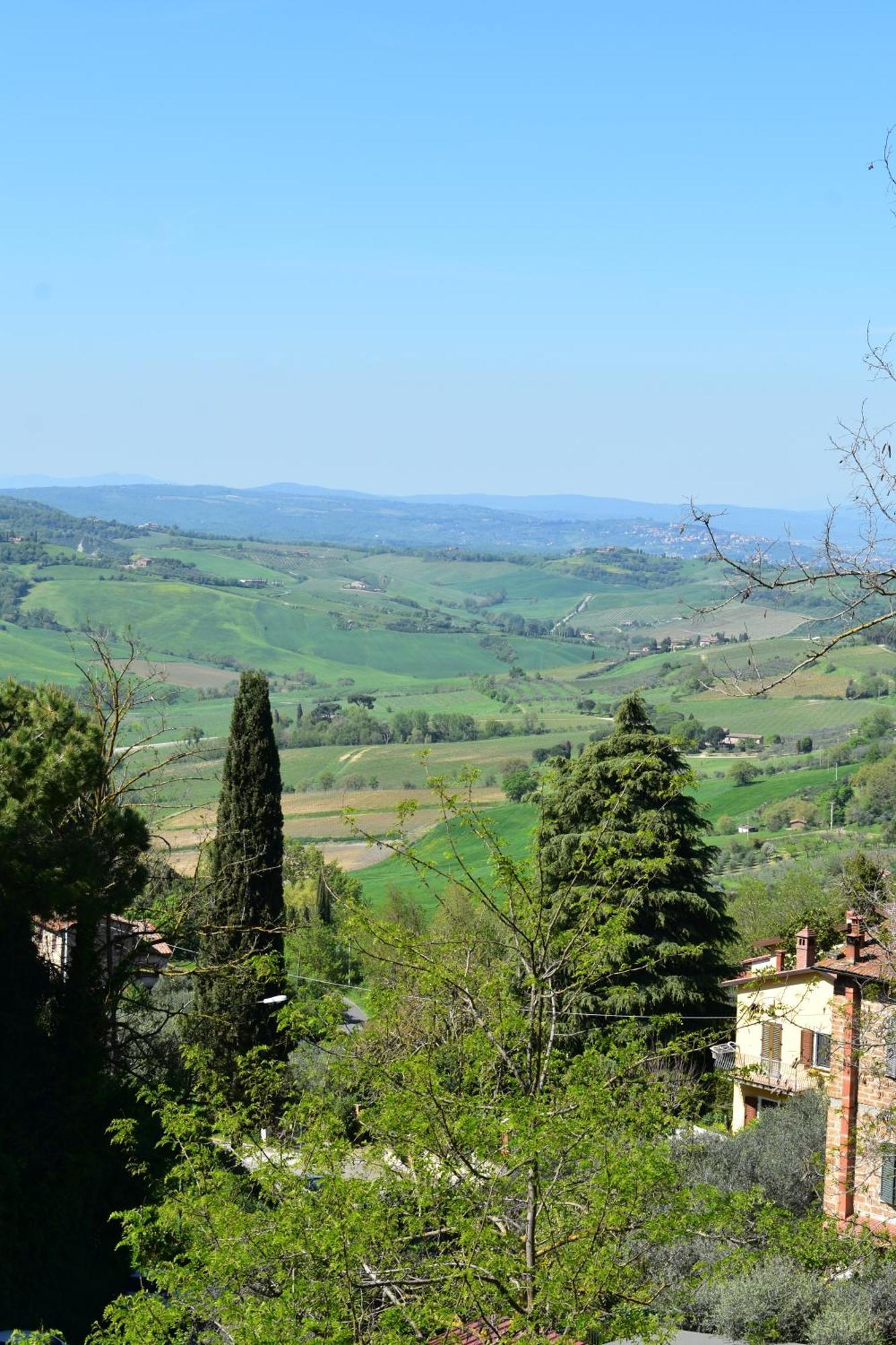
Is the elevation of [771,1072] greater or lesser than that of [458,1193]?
lesser

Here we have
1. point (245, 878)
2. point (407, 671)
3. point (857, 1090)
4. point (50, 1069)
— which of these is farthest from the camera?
point (407, 671)

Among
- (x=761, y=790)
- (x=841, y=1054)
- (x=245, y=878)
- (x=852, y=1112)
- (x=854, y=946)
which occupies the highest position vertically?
(x=854, y=946)

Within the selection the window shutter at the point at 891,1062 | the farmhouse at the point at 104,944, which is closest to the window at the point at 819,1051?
the window shutter at the point at 891,1062

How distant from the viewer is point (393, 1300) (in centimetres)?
773

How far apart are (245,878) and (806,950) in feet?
31.4

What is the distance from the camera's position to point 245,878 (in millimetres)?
23953

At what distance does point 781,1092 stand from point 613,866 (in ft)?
64.4

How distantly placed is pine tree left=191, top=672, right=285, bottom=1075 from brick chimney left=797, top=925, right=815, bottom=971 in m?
8.58

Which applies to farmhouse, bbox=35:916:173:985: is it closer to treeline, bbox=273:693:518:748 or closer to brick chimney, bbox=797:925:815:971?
brick chimney, bbox=797:925:815:971

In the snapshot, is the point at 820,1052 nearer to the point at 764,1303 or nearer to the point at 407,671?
the point at 764,1303

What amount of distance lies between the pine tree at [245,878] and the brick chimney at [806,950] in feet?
28.1

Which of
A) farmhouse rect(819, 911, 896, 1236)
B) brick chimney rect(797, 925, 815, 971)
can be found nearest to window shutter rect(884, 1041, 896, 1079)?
farmhouse rect(819, 911, 896, 1236)

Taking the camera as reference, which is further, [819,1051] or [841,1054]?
[819,1051]

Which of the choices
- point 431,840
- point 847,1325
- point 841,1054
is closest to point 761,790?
point 431,840
